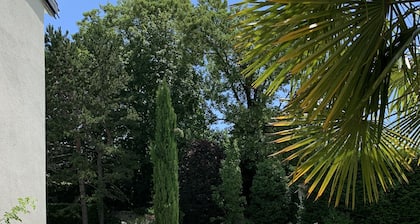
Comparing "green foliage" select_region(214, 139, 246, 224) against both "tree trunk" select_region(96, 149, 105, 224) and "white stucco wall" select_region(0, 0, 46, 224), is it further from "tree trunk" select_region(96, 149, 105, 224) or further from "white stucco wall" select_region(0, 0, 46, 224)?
"white stucco wall" select_region(0, 0, 46, 224)

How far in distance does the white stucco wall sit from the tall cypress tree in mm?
5622

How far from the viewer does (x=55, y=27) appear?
49.4 feet

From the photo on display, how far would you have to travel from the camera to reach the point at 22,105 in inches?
243

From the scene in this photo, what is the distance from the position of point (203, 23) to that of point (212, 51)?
1258 mm

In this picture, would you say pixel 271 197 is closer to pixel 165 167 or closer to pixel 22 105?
pixel 165 167

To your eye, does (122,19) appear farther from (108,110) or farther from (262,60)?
(262,60)

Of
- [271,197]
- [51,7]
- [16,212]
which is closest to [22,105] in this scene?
[16,212]

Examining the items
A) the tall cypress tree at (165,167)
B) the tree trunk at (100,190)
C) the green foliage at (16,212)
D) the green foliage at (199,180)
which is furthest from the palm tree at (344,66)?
the tree trunk at (100,190)

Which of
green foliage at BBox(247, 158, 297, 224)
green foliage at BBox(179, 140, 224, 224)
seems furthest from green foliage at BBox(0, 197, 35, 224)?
green foliage at BBox(247, 158, 297, 224)

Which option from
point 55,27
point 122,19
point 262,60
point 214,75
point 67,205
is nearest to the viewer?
point 262,60

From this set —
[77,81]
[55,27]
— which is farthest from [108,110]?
[55,27]

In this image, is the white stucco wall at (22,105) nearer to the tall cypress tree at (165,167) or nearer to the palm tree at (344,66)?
the palm tree at (344,66)

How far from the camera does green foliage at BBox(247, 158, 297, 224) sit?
14.8 meters

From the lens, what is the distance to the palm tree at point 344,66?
2156 millimetres
